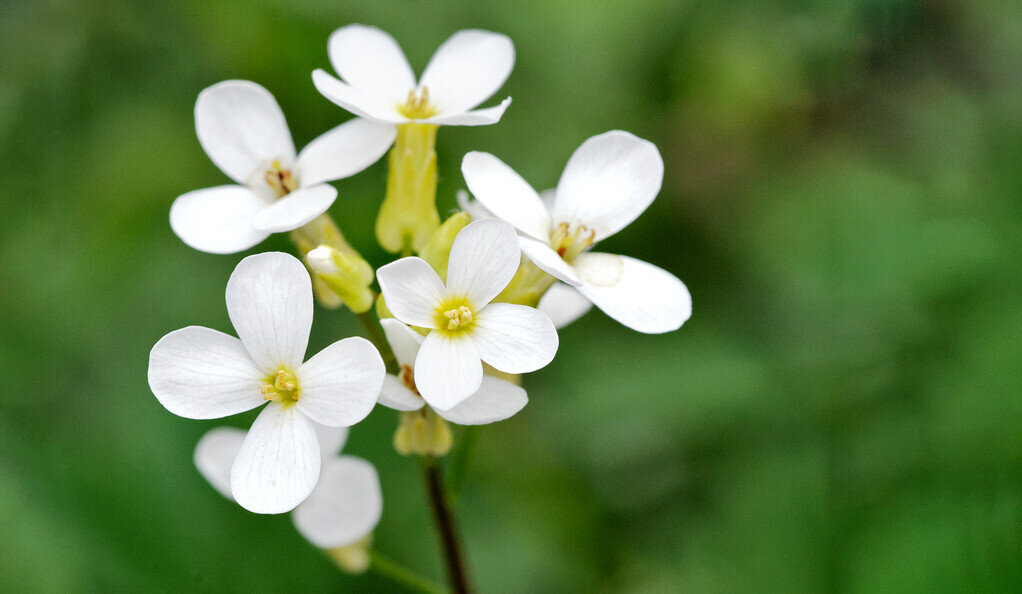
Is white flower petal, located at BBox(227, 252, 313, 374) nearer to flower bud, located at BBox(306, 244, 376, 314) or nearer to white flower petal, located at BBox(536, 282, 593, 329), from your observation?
flower bud, located at BBox(306, 244, 376, 314)

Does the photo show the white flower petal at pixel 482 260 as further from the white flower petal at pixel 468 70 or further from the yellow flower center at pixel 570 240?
the white flower petal at pixel 468 70

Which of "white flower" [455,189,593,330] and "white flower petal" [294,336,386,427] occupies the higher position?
"white flower" [455,189,593,330]

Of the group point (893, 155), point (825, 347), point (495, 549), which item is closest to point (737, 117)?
point (893, 155)

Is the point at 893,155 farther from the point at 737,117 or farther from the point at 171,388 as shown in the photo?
the point at 171,388

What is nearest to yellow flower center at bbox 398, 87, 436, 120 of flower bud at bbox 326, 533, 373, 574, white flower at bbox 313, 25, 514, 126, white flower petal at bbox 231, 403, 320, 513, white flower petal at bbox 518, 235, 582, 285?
white flower at bbox 313, 25, 514, 126

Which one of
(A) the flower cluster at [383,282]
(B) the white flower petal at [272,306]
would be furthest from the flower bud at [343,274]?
(B) the white flower petal at [272,306]

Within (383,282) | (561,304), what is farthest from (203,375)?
(561,304)
